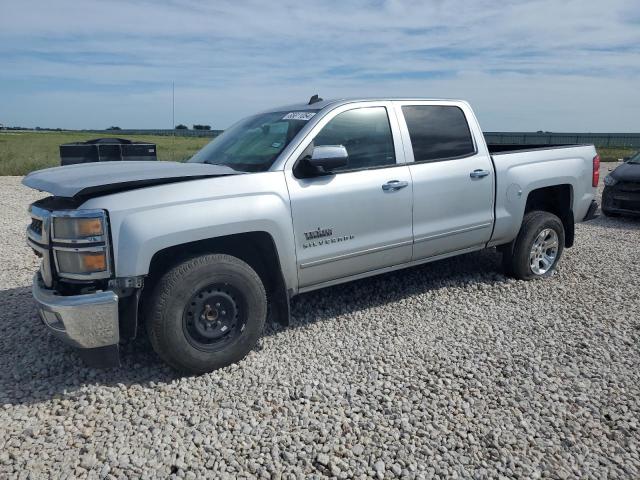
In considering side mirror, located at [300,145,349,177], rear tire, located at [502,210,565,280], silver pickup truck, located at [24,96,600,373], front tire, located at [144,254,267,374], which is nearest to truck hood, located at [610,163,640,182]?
rear tire, located at [502,210,565,280]

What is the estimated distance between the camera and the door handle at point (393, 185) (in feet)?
14.7

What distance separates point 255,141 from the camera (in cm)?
461

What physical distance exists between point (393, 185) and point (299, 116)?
985 millimetres

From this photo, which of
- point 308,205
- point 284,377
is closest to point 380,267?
point 308,205

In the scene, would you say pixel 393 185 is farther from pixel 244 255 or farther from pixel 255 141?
pixel 244 255

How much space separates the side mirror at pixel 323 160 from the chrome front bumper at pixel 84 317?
166 cm

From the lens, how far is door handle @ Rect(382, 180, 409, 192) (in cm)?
448

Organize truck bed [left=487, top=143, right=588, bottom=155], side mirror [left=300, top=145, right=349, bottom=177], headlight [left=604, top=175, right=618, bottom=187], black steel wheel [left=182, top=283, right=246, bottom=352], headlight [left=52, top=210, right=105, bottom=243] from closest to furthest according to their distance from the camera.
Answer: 1. headlight [left=52, top=210, right=105, bottom=243]
2. black steel wheel [left=182, top=283, right=246, bottom=352]
3. side mirror [left=300, top=145, right=349, bottom=177]
4. truck bed [left=487, top=143, right=588, bottom=155]
5. headlight [left=604, top=175, right=618, bottom=187]

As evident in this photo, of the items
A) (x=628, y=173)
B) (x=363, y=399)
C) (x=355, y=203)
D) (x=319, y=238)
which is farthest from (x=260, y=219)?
(x=628, y=173)

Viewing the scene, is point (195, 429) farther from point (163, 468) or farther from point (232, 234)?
point (232, 234)

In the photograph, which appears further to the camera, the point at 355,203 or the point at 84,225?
the point at 355,203

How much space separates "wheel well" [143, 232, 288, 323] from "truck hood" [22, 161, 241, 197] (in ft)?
1.53

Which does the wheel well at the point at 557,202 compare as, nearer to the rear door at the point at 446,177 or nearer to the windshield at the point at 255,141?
the rear door at the point at 446,177

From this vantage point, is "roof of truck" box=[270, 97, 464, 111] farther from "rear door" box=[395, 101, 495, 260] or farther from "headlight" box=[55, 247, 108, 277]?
"headlight" box=[55, 247, 108, 277]
